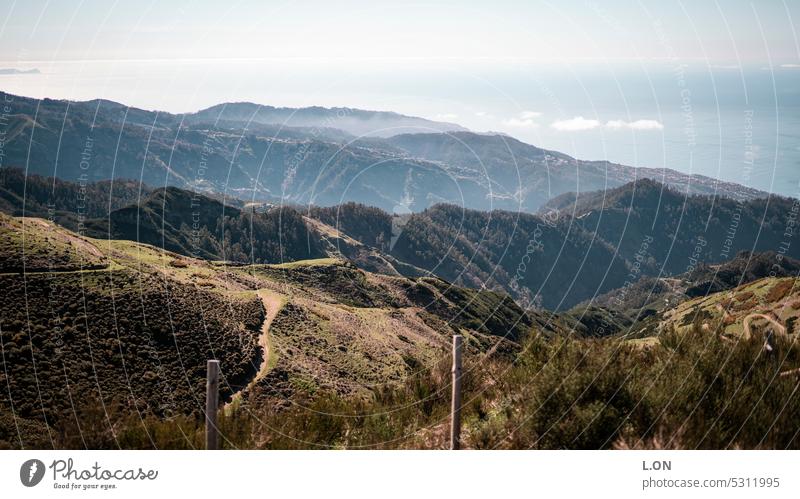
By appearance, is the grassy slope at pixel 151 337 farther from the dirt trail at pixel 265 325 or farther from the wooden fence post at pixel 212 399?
the wooden fence post at pixel 212 399

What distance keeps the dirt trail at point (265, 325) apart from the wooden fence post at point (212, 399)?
59.1 feet

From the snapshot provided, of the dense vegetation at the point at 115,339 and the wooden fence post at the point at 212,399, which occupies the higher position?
the wooden fence post at the point at 212,399

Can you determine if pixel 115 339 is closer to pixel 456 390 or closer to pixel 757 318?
pixel 757 318

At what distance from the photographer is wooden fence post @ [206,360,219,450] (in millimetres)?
7719

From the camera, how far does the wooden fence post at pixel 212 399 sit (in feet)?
25.3

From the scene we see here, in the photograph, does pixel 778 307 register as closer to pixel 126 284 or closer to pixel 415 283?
pixel 126 284

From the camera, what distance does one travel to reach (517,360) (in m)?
13.8

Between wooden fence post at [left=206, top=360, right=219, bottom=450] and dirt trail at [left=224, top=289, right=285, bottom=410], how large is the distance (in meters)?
18.0

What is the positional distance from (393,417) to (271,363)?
92.8 ft
